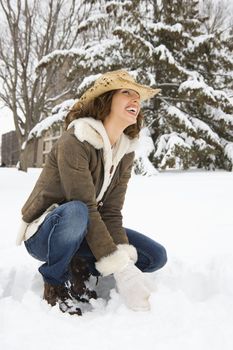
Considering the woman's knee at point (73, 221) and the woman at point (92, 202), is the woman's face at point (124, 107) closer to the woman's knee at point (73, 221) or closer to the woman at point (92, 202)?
the woman at point (92, 202)

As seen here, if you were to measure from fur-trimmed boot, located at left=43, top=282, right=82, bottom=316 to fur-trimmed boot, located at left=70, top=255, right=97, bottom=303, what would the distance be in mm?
70

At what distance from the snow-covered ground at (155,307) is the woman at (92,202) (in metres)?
0.10

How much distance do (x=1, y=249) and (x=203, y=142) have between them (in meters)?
6.87

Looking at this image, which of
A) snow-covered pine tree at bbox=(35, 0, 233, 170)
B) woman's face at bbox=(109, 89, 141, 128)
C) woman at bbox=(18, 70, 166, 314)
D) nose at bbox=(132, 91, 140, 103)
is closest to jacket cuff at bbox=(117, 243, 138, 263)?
woman at bbox=(18, 70, 166, 314)

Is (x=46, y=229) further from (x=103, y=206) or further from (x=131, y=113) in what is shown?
(x=131, y=113)

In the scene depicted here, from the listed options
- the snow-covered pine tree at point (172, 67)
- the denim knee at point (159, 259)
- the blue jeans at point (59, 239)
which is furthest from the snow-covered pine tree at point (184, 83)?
the blue jeans at point (59, 239)

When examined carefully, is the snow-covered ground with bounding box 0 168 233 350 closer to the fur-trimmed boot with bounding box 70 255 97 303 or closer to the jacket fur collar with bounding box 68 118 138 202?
the fur-trimmed boot with bounding box 70 255 97 303

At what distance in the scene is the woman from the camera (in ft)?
5.49

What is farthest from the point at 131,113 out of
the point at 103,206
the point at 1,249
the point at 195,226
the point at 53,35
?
the point at 53,35

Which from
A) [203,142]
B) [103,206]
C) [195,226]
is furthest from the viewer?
[203,142]

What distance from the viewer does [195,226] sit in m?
3.29

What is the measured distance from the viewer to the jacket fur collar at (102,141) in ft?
5.74

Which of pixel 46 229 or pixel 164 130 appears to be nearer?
pixel 46 229

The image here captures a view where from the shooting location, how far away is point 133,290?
5.33ft
